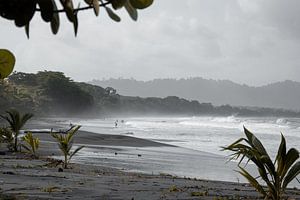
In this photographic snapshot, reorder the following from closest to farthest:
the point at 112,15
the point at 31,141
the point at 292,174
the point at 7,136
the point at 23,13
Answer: the point at 23,13, the point at 112,15, the point at 292,174, the point at 31,141, the point at 7,136

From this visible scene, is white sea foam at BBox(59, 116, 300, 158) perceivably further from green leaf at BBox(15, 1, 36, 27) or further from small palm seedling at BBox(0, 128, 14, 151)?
green leaf at BBox(15, 1, 36, 27)

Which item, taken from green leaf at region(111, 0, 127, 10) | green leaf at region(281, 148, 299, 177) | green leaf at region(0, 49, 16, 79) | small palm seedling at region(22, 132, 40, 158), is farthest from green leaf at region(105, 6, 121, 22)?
Answer: small palm seedling at region(22, 132, 40, 158)

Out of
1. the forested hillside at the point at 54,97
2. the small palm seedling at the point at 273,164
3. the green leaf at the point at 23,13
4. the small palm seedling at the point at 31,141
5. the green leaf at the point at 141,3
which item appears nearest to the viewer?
the green leaf at the point at 23,13

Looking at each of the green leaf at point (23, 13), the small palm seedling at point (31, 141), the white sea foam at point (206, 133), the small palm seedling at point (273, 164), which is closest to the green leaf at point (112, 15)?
the green leaf at point (23, 13)

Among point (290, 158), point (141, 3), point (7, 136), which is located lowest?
point (290, 158)

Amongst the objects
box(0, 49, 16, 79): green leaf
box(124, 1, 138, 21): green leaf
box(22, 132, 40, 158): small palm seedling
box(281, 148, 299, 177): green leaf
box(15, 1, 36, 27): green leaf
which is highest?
box(124, 1, 138, 21): green leaf

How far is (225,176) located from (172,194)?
5736 mm

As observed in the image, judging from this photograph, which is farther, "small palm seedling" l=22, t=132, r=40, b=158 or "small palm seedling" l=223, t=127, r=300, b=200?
"small palm seedling" l=22, t=132, r=40, b=158

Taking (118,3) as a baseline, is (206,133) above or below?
above

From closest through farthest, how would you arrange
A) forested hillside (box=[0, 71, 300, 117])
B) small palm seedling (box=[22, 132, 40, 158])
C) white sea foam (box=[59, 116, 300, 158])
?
small palm seedling (box=[22, 132, 40, 158]), white sea foam (box=[59, 116, 300, 158]), forested hillside (box=[0, 71, 300, 117])

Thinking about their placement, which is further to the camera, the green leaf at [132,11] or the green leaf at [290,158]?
the green leaf at [290,158]

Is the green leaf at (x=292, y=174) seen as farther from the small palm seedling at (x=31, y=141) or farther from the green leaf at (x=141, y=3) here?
the small palm seedling at (x=31, y=141)

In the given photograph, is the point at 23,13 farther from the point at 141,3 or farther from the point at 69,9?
the point at 141,3

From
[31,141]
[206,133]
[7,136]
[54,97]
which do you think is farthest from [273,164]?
[54,97]
